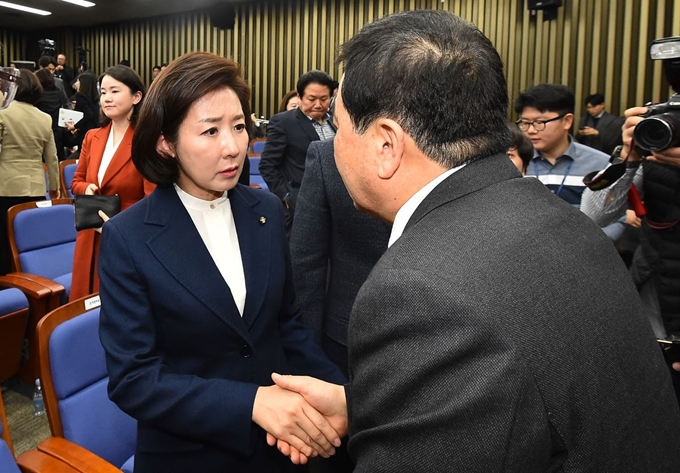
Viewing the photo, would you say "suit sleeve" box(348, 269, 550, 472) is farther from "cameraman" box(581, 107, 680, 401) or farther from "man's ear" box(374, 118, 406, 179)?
"cameraman" box(581, 107, 680, 401)

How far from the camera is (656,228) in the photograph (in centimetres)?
195

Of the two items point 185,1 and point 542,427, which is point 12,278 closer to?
point 542,427

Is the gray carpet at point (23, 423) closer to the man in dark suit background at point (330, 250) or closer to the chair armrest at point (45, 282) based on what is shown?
the chair armrest at point (45, 282)

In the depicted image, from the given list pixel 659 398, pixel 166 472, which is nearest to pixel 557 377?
pixel 659 398

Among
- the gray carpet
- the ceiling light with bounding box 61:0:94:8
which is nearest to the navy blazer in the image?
the gray carpet

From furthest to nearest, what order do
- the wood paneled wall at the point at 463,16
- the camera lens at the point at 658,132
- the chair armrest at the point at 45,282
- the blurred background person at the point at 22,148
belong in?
the wood paneled wall at the point at 463,16 < the blurred background person at the point at 22,148 < the chair armrest at the point at 45,282 < the camera lens at the point at 658,132

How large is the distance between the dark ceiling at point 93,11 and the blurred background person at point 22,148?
6.53 m

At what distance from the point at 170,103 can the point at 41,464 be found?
94 cm

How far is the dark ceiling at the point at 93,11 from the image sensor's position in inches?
405

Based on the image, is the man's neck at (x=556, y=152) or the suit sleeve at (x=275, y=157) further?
the suit sleeve at (x=275, y=157)

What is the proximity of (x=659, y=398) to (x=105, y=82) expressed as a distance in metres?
2.96

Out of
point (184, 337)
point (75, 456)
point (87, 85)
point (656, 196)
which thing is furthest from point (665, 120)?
point (87, 85)

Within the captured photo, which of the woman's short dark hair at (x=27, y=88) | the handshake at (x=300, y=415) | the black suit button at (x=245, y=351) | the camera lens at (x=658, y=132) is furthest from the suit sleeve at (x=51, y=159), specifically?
the camera lens at (x=658, y=132)

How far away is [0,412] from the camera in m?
1.49
